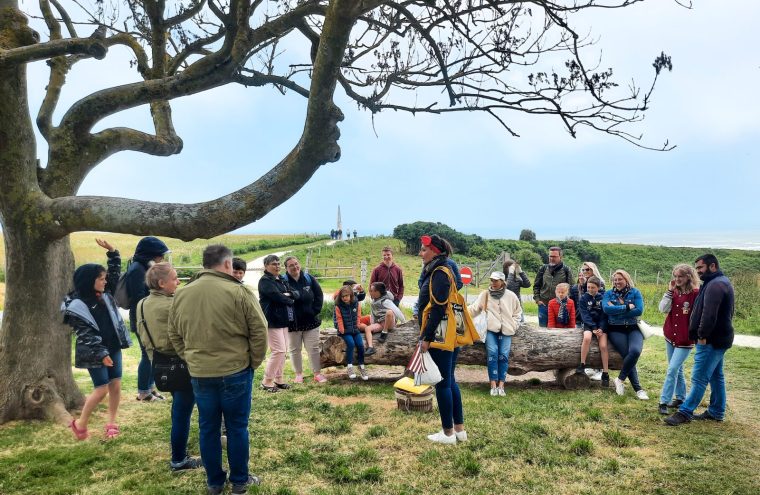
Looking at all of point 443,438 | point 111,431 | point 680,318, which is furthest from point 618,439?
point 111,431

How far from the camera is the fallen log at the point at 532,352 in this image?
24.7ft

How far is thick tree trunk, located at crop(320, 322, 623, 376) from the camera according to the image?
7520 mm

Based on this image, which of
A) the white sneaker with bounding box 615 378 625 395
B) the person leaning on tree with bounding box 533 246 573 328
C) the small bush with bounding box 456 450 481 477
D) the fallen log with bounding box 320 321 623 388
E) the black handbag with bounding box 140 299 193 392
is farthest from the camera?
the person leaning on tree with bounding box 533 246 573 328

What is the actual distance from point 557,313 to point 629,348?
1478 mm

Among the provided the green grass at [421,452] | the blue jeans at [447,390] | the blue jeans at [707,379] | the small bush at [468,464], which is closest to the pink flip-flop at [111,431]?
the green grass at [421,452]

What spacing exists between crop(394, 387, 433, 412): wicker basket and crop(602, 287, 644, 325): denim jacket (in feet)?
9.34

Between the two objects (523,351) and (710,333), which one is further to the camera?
(523,351)

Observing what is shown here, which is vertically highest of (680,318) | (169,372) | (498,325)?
(680,318)

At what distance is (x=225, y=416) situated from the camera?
382cm

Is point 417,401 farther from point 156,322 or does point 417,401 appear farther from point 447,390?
point 156,322

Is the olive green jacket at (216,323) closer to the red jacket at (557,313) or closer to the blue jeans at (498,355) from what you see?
the blue jeans at (498,355)

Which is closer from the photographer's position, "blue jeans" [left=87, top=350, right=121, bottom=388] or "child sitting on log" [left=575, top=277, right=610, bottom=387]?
"blue jeans" [left=87, top=350, right=121, bottom=388]

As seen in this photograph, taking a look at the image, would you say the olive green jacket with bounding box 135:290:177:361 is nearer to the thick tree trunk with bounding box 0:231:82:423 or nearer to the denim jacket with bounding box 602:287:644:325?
the thick tree trunk with bounding box 0:231:82:423

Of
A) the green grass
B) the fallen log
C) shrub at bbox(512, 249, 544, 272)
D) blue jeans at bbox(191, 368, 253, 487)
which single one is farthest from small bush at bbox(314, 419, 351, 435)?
shrub at bbox(512, 249, 544, 272)
